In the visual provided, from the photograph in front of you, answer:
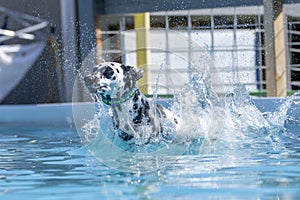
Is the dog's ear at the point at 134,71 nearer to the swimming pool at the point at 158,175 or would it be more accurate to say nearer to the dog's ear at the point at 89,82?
the dog's ear at the point at 89,82

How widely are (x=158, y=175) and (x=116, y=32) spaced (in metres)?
6.84

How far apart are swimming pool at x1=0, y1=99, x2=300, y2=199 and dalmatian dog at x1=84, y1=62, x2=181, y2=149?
9.1 inches

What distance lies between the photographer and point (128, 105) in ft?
11.8

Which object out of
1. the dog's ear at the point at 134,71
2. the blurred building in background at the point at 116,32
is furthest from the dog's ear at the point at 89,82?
the blurred building in background at the point at 116,32


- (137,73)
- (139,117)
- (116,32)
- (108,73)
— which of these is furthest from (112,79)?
(116,32)

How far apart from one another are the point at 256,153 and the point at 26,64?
559 centimetres

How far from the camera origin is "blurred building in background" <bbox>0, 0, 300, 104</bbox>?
8.38m

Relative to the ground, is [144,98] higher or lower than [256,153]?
higher

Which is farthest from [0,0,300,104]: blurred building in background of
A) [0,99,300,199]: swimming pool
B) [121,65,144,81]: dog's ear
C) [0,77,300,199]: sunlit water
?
[121,65,144,81]: dog's ear

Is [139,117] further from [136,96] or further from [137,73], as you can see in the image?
[137,73]

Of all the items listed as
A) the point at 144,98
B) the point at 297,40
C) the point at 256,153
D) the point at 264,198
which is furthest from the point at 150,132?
the point at 297,40

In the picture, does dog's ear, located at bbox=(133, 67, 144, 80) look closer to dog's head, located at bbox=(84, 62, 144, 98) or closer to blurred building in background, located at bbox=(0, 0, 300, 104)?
dog's head, located at bbox=(84, 62, 144, 98)

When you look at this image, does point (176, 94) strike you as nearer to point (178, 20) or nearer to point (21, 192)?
point (21, 192)

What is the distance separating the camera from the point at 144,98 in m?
3.71
